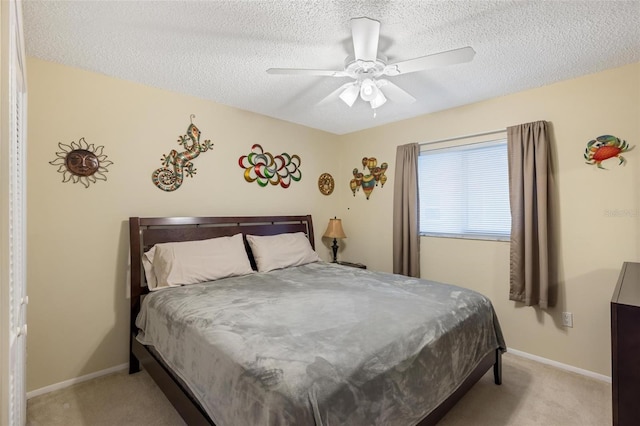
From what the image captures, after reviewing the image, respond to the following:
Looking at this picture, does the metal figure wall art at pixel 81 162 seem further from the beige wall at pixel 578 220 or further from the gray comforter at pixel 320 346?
the beige wall at pixel 578 220

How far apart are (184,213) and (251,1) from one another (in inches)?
78.6

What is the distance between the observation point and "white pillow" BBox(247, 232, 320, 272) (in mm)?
3068

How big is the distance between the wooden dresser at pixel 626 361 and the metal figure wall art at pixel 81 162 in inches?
131

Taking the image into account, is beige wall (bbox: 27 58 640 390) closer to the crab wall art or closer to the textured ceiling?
the crab wall art

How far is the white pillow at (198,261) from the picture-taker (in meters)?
2.47

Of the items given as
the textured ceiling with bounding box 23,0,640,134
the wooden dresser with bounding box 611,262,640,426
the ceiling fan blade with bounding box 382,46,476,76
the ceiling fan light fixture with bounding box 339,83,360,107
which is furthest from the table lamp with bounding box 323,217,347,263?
the wooden dresser with bounding box 611,262,640,426

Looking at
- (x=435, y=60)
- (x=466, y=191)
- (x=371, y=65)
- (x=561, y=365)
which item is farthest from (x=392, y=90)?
(x=561, y=365)

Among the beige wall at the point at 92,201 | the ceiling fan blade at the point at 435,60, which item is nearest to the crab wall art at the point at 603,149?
the ceiling fan blade at the point at 435,60

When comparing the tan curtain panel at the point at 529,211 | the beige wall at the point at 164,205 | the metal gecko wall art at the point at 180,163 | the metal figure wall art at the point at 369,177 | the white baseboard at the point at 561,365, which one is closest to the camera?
the beige wall at the point at 164,205

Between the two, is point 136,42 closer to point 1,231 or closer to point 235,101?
point 235,101

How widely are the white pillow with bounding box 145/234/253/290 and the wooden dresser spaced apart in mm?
2489

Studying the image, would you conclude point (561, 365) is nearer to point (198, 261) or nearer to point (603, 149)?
point (603, 149)

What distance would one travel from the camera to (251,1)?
164 centimetres

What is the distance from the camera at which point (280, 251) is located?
10.5 feet
